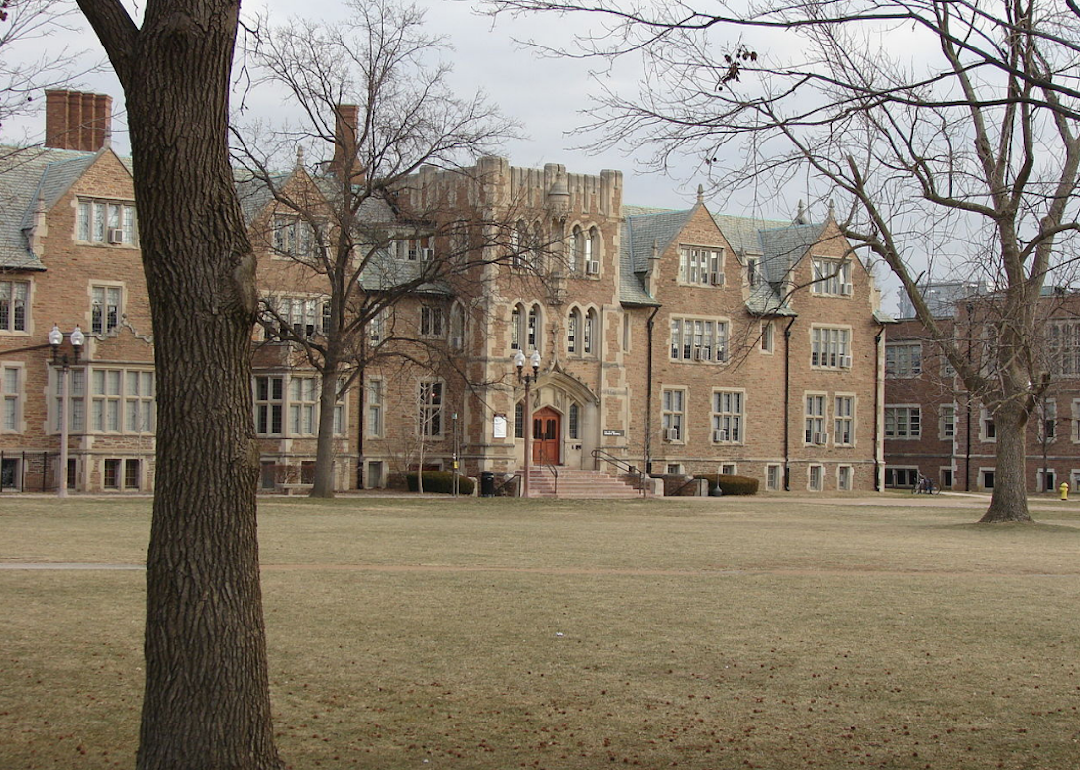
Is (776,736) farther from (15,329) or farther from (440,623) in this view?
(15,329)

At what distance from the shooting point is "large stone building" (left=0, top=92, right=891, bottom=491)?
4156 centimetres

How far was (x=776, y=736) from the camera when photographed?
9.72m

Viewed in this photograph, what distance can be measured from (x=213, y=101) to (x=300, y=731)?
14.9ft

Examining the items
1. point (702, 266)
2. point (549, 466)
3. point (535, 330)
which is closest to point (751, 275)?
point (702, 266)

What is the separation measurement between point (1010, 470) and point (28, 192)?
101 ft

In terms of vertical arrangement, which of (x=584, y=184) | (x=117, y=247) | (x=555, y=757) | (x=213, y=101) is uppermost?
(x=584, y=184)

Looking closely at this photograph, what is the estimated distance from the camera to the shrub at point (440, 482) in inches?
1800

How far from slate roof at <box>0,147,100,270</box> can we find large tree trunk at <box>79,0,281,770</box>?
117 feet

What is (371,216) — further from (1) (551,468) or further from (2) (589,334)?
(1) (551,468)

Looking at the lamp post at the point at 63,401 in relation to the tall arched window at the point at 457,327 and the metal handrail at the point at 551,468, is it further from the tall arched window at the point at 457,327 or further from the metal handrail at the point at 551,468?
the metal handrail at the point at 551,468


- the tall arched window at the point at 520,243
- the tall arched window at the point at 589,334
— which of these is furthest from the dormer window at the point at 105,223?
the tall arched window at the point at 589,334

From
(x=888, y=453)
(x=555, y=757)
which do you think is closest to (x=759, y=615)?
(x=555, y=757)

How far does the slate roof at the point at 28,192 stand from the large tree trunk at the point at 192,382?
35.6 m

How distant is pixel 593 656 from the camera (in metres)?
12.3
